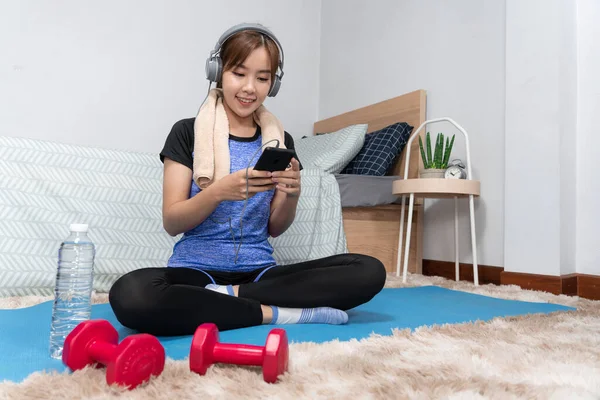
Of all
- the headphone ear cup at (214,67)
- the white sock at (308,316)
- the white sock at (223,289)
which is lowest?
the white sock at (308,316)

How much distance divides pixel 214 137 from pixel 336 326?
55 centimetres

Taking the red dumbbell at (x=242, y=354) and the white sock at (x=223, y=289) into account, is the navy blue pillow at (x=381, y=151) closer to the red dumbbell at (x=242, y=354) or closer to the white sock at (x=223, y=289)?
the white sock at (x=223, y=289)

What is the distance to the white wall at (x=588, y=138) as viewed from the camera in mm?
1716

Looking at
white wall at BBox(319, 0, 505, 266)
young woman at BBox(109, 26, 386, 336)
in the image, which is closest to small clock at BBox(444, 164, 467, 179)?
white wall at BBox(319, 0, 505, 266)

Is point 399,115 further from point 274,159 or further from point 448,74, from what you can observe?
point 274,159

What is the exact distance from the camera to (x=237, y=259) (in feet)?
3.87

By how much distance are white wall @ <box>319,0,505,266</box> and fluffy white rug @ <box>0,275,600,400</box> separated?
1068 millimetres

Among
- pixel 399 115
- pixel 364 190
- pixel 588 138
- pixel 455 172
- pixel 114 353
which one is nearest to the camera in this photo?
pixel 114 353

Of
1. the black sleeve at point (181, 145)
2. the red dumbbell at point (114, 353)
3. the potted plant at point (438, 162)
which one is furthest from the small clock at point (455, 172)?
the red dumbbell at point (114, 353)

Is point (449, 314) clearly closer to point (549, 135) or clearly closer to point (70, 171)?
point (549, 135)

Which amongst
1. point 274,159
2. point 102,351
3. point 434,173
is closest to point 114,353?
point 102,351

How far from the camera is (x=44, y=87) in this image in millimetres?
2402

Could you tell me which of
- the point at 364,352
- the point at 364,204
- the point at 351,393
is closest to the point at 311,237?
the point at 364,204

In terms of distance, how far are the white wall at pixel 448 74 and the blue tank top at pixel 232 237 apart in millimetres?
1150
